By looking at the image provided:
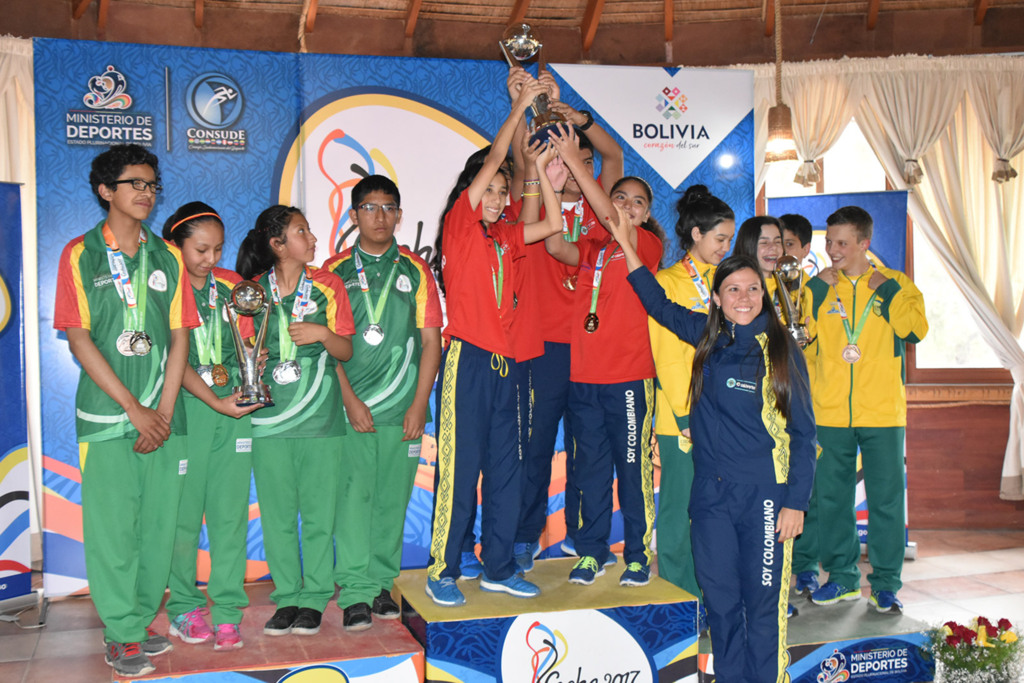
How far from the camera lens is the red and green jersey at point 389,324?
12.5 ft

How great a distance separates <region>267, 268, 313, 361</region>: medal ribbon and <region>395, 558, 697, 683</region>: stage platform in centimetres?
108

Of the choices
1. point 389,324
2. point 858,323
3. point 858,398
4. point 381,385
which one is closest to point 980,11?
point 858,323

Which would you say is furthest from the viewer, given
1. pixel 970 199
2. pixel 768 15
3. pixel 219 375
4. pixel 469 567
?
pixel 970 199

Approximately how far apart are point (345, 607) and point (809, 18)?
562cm

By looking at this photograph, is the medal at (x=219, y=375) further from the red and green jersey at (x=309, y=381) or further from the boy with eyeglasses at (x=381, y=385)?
the boy with eyeglasses at (x=381, y=385)

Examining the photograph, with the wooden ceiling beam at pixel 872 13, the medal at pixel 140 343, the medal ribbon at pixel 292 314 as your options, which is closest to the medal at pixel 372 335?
the medal ribbon at pixel 292 314

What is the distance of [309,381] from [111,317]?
75cm

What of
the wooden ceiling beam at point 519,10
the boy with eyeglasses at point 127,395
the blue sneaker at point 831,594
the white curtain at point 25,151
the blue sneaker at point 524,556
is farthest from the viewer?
the wooden ceiling beam at point 519,10

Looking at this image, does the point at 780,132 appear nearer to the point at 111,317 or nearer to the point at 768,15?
the point at 768,15

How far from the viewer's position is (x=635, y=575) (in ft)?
12.2

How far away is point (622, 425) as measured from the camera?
3.74 m

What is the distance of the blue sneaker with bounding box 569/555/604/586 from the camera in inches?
147

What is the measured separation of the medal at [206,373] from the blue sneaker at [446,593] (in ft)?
3.94

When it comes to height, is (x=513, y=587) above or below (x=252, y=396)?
below
